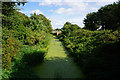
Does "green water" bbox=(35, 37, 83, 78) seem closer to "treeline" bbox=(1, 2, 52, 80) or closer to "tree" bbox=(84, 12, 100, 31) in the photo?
"treeline" bbox=(1, 2, 52, 80)

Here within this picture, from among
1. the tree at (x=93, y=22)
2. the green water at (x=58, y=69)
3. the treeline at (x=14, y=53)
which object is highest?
the tree at (x=93, y=22)

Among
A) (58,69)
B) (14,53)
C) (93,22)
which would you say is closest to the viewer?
(14,53)

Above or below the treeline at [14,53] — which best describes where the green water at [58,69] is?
below

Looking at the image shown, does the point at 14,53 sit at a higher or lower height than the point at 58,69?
higher

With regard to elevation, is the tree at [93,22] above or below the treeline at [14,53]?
above

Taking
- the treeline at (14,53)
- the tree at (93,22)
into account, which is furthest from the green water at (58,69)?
the tree at (93,22)

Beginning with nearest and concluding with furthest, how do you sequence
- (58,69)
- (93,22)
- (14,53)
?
(14,53)
(58,69)
(93,22)

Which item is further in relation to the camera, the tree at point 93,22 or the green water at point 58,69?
the tree at point 93,22

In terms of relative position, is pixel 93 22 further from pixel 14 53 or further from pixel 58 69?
pixel 14 53

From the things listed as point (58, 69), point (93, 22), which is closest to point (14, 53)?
point (58, 69)

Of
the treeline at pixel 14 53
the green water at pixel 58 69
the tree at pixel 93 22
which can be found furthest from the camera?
the tree at pixel 93 22

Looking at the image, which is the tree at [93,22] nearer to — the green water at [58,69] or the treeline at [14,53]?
the treeline at [14,53]

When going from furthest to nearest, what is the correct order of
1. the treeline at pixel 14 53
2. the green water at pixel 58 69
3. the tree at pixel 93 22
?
the tree at pixel 93 22
the green water at pixel 58 69
the treeline at pixel 14 53

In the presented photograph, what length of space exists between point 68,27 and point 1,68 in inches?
779
